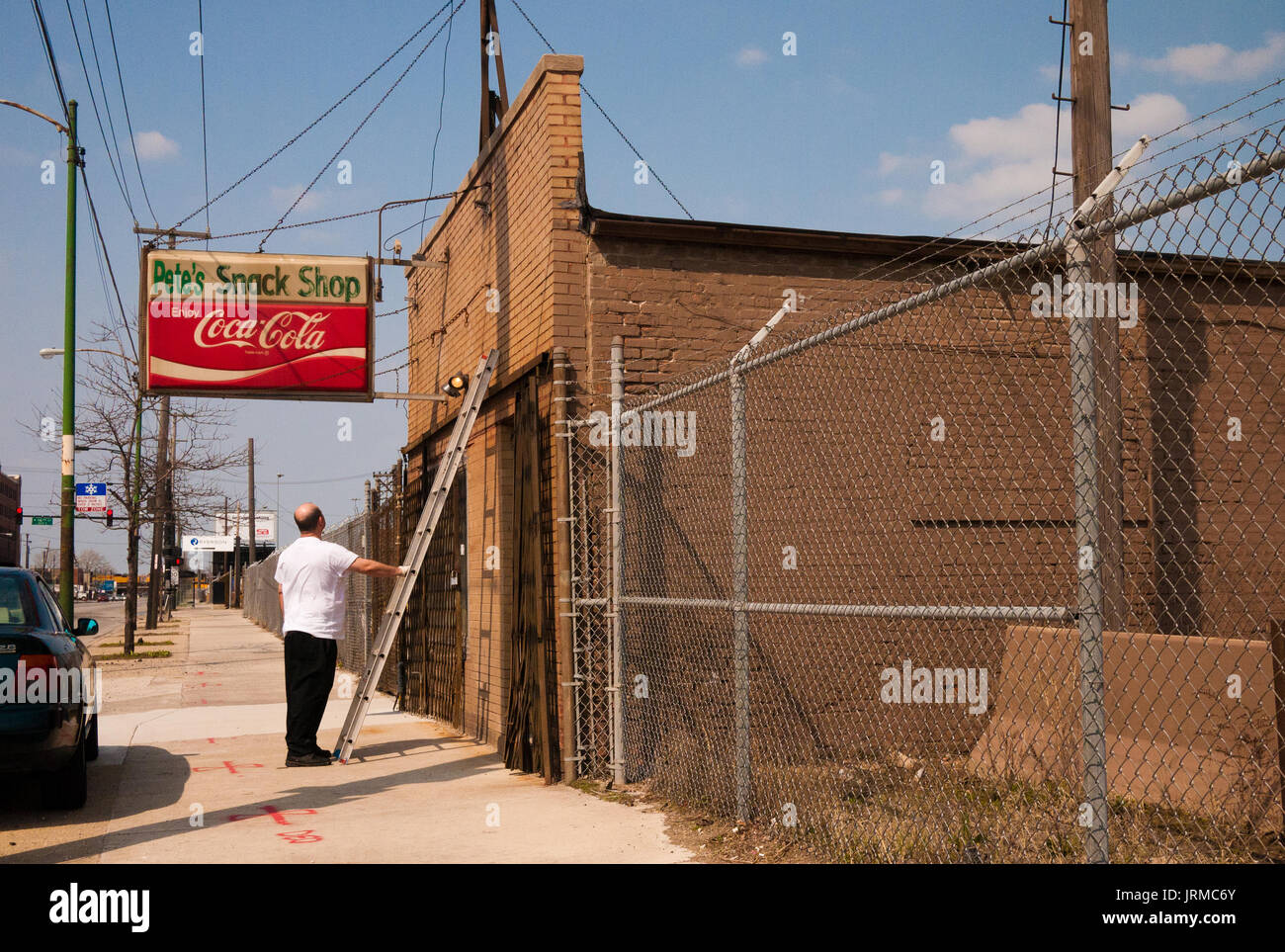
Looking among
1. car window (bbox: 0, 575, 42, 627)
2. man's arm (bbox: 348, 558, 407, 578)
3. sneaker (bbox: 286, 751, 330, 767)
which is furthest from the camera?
sneaker (bbox: 286, 751, 330, 767)

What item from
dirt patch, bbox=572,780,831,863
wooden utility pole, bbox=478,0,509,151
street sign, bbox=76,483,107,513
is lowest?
dirt patch, bbox=572,780,831,863

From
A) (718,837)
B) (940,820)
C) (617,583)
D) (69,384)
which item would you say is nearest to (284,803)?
(617,583)

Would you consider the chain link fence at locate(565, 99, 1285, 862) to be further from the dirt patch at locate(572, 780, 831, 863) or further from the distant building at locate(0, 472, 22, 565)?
the distant building at locate(0, 472, 22, 565)

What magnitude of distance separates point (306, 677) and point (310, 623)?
418 millimetres

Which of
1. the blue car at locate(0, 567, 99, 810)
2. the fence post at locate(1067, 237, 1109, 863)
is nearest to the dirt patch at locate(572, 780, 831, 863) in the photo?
the fence post at locate(1067, 237, 1109, 863)

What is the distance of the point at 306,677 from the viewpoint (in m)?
8.98

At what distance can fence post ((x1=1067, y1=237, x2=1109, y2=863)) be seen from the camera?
364cm

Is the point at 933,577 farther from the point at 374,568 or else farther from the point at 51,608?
the point at 51,608

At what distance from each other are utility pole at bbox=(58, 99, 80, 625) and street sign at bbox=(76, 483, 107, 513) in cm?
539

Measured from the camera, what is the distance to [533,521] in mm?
8383

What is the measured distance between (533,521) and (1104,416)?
157 inches

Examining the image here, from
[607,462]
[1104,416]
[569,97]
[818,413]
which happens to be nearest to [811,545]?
[818,413]

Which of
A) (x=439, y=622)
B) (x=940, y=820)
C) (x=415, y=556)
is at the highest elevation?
(x=415, y=556)
